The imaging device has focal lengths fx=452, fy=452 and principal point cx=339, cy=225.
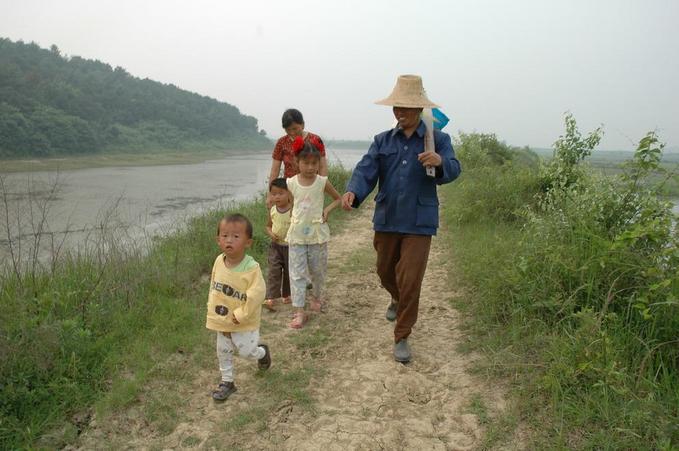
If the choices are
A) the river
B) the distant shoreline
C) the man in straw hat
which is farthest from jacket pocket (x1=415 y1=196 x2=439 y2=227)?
the distant shoreline

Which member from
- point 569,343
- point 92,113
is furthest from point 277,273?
point 92,113

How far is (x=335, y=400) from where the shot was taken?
2.84 meters

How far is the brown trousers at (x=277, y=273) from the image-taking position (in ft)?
13.9

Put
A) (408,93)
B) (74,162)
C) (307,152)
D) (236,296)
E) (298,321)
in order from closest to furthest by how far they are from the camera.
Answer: (236,296) → (408,93) → (307,152) → (298,321) → (74,162)

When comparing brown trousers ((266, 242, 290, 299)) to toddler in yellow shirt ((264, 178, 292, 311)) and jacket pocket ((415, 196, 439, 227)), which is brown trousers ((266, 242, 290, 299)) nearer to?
toddler in yellow shirt ((264, 178, 292, 311))

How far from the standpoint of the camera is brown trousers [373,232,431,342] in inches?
125

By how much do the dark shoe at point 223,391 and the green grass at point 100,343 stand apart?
206mm

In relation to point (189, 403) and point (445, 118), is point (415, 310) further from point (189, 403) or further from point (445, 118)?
point (445, 118)

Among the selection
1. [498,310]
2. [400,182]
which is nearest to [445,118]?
[400,182]

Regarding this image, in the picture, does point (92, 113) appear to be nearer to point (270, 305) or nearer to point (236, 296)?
point (270, 305)

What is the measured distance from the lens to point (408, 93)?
3.16 meters

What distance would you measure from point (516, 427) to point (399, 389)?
29.2 inches

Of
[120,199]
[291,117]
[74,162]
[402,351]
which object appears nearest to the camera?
[402,351]

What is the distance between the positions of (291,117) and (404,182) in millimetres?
1420
